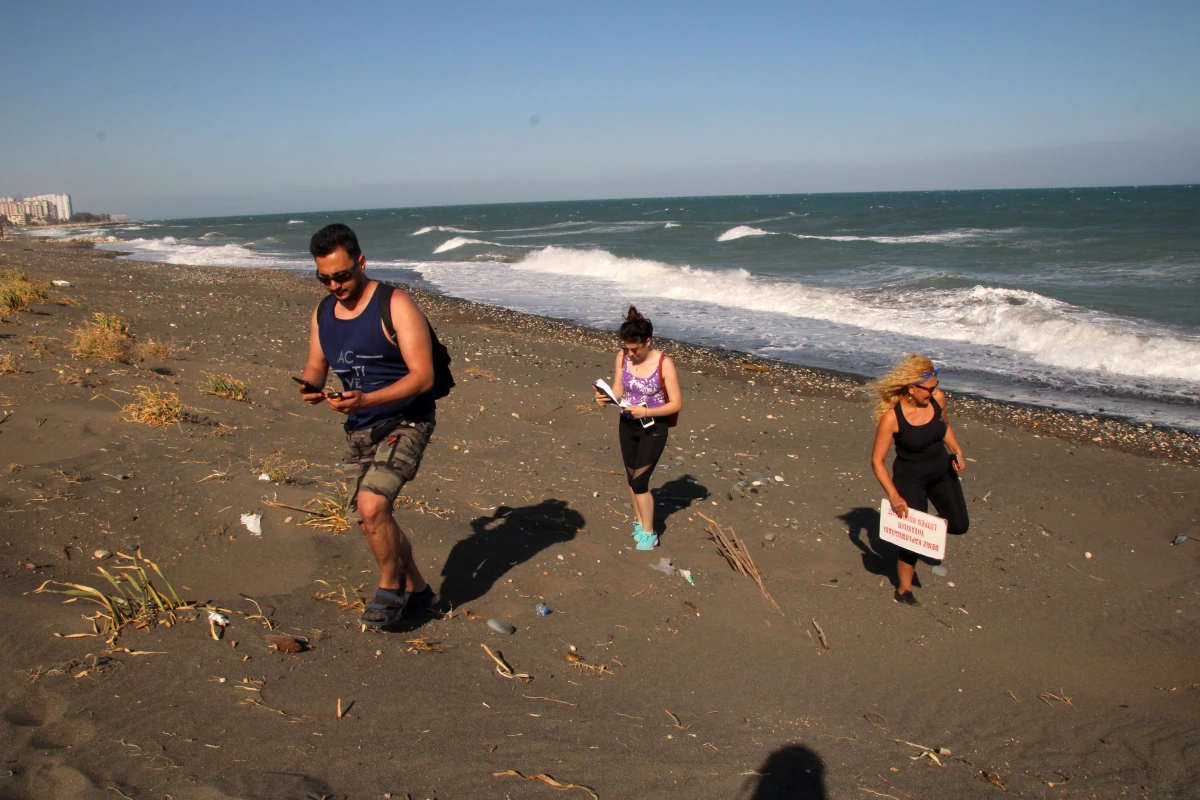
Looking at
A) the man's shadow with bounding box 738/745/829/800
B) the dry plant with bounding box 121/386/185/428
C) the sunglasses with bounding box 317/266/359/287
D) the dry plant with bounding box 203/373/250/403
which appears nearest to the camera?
the man's shadow with bounding box 738/745/829/800

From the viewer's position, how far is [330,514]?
4629 mm

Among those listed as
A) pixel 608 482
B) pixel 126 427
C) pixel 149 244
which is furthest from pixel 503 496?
pixel 149 244

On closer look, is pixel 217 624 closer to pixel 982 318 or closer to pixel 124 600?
pixel 124 600

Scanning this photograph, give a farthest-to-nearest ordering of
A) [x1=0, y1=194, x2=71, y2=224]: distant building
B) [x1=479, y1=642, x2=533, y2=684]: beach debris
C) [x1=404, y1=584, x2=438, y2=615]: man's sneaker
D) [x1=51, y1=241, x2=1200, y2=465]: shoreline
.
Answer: [x1=0, y1=194, x2=71, y2=224]: distant building < [x1=51, y1=241, x2=1200, y2=465]: shoreline < [x1=404, y1=584, x2=438, y2=615]: man's sneaker < [x1=479, y1=642, x2=533, y2=684]: beach debris

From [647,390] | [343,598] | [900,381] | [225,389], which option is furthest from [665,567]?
[225,389]

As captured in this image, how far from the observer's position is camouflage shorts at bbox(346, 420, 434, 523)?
3.34m

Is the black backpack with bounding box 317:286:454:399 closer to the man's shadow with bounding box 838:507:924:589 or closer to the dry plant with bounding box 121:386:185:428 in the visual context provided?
the dry plant with bounding box 121:386:185:428

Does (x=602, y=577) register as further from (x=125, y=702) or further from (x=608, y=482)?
(x=125, y=702)

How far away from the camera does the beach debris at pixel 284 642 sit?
11.1ft

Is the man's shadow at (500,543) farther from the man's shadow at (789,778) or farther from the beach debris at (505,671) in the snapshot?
the man's shadow at (789,778)

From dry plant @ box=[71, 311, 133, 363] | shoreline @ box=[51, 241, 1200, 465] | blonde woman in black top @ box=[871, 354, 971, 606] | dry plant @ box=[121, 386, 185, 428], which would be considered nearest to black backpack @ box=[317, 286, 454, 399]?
blonde woman in black top @ box=[871, 354, 971, 606]

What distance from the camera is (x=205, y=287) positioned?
18875mm

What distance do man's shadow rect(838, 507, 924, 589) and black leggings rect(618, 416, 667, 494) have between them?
1680 millimetres

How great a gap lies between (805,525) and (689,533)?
0.99 m
